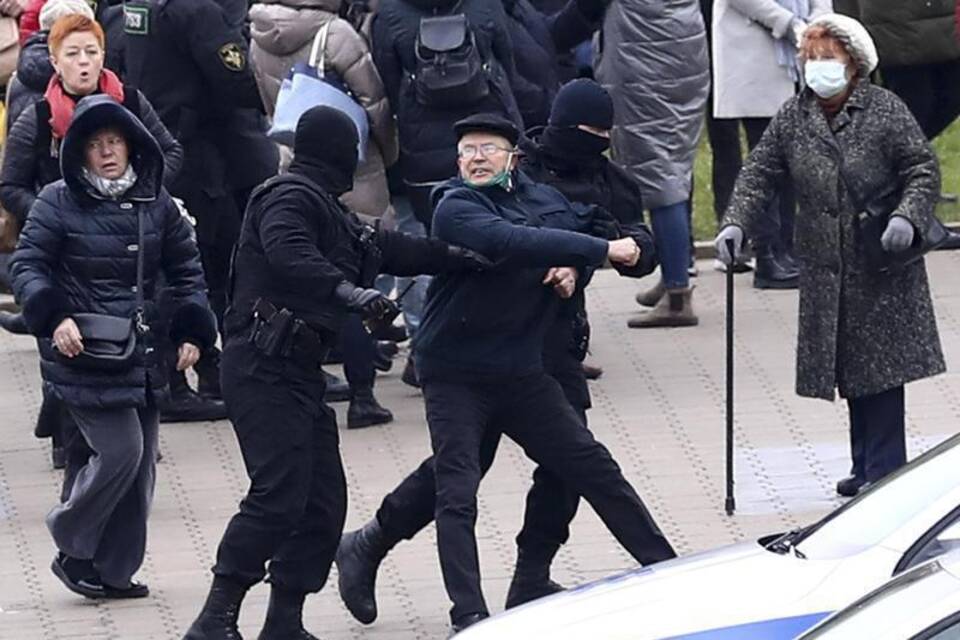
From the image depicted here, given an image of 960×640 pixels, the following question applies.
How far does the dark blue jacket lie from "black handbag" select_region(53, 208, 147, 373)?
100 cm

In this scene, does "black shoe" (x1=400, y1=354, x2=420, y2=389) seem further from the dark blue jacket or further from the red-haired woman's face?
the dark blue jacket

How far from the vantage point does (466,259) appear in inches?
307

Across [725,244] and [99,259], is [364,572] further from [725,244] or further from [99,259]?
[725,244]

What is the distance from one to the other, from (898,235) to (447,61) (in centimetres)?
233

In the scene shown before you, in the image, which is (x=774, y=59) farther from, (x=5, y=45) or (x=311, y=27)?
(x=5, y=45)

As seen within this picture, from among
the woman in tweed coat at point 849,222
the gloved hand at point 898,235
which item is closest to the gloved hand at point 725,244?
the woman in tweed coat at point 849,222

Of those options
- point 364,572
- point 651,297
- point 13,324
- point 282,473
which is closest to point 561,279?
point 282,473

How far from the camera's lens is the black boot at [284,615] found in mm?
7945

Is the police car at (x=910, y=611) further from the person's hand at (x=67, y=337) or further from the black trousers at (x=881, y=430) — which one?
the black trousers at (x=881, y=430)

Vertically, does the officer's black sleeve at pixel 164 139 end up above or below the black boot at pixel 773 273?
above

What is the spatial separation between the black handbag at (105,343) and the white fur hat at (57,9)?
1765 millimetres

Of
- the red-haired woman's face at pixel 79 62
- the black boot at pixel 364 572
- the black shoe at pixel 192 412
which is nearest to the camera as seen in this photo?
the black boot at pixel 364 572

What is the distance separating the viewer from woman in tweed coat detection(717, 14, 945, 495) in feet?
29.7

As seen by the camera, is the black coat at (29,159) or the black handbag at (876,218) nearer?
the black handbag at (876,218)
